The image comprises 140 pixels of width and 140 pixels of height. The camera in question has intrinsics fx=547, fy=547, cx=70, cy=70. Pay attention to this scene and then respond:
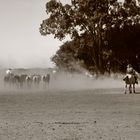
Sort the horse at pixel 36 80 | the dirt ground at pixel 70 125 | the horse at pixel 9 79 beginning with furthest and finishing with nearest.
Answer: the horse at pixel 9 79 < the horse at pixel 36 80 < the dirt ground at pixel 70 125

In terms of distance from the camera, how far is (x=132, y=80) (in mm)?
41219

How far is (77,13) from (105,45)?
5152 mm

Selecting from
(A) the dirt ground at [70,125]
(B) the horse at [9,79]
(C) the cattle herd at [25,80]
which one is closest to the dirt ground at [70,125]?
(A) the dirt ground at [70,125]

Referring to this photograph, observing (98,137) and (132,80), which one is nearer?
(98,137)

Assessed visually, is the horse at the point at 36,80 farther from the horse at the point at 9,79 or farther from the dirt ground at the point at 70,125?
the dirt ground at the point at 70,125

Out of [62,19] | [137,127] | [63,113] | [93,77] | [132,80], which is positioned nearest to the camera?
[137,127]

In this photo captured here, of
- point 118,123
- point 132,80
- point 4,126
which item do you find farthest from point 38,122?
point 132,80

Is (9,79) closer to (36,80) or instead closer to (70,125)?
(36,80)

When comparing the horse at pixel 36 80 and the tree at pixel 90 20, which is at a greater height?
the tree at pixel 90 20

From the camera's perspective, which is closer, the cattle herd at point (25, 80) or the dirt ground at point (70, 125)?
the dirt ground at point (70, 125)

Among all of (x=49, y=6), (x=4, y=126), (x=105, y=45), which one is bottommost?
(x=4, y=126)

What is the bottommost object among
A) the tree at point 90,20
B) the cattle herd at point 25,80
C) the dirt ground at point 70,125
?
the dirt ground at point 70,125

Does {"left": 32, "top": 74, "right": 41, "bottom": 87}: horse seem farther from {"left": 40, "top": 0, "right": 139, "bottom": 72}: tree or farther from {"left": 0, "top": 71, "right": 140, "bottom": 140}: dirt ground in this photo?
{"left": 0, "top": 71, "right": 140, "bottom": 140}: dirt ground

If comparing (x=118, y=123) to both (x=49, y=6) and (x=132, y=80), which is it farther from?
(x=49, y=6)
